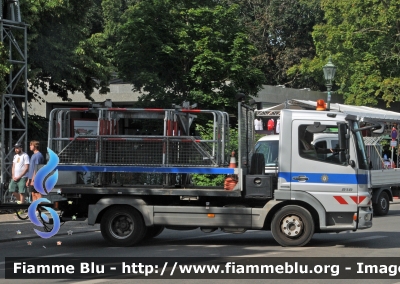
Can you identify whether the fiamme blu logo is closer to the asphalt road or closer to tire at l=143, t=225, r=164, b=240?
the asphalt road

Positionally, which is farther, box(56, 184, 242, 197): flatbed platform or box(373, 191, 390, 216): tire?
box(373, 191, 390, 216): tire

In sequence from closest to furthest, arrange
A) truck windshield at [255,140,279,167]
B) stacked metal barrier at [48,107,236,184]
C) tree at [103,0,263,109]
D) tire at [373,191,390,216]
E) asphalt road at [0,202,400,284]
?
asphalt road at [0,202,400,284] → stacked metal barrier at [48,107,236,184] → truck windshield at [255,140,279,167] → tire at [373,191,390,216] → tree at [103,0,263,109]

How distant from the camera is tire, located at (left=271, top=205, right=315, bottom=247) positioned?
1328cm

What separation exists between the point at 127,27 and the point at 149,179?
1715 cm

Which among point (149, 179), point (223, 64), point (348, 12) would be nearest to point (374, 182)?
point (149, 179)

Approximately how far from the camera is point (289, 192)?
1330 centimetres

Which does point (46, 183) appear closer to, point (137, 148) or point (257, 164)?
point (137, 148)

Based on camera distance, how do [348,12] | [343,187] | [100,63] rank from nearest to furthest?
[343,187]
[100,63]
[348,12]

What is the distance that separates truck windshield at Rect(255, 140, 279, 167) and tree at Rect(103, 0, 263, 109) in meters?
12.8

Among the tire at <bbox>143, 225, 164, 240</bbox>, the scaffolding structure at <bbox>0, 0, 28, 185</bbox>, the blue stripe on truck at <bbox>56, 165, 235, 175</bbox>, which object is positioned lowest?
the tire at <bbox>143, 225, 164, 240</bbox>

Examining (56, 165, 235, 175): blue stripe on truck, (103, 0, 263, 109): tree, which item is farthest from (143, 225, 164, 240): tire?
(103, 0, 263, 109): tree

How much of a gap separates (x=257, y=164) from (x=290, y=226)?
1.30 m

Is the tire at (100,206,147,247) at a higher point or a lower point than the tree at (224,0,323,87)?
lower

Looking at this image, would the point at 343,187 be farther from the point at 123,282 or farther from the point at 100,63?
the point at 100,63
